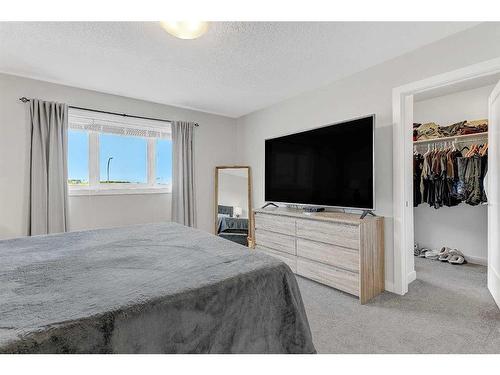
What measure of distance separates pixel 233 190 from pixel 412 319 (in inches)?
114

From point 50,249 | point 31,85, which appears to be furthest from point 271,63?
point 31,85

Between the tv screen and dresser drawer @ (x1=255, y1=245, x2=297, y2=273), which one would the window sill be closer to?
the tv screen

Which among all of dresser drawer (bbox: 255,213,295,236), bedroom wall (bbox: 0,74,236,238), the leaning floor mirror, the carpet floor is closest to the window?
bedroom wall (bbox: 0,74,236,238)

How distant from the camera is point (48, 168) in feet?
9.36

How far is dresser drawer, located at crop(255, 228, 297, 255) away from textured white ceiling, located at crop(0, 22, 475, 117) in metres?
1.84

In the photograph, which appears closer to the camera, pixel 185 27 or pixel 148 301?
pixel 148 301

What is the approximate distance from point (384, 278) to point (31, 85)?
4.30 metres

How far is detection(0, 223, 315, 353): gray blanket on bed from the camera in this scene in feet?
2.46

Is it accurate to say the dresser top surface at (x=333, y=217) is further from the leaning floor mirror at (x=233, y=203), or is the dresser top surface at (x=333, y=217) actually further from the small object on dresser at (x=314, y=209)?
the leaning floor mirror at (x=233, y=203)

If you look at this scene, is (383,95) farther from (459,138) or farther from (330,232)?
(459,138)

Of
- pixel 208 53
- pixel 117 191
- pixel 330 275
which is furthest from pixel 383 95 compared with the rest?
A: pixel 117 191

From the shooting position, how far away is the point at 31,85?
9.22ft

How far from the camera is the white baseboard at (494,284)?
2.13 meters

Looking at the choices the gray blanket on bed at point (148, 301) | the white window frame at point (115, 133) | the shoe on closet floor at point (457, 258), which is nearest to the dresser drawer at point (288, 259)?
the gray blanket on bed at point (148, 301)
